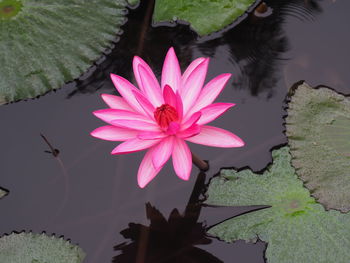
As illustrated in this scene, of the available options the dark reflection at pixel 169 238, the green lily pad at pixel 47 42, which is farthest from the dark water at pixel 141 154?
the green lily pad at pixel 47 42

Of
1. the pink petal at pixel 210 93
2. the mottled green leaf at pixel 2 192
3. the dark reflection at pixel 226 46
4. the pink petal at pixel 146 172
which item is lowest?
the mottled green leaf at pixel 2 192

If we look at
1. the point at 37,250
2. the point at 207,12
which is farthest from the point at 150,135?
the point at 207,12

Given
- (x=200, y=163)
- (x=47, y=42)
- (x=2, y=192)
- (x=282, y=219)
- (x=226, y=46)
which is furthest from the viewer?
(x=226, y=46)

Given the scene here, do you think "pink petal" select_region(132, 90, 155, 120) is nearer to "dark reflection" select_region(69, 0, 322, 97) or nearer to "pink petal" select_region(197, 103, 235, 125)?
"pink petal" select_region(197, 103, 235, 125)

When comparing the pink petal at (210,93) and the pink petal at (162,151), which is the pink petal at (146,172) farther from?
the pink petal at (210,93)

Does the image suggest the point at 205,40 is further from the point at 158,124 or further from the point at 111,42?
the point at 158,124

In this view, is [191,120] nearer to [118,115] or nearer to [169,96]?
[169,96]
